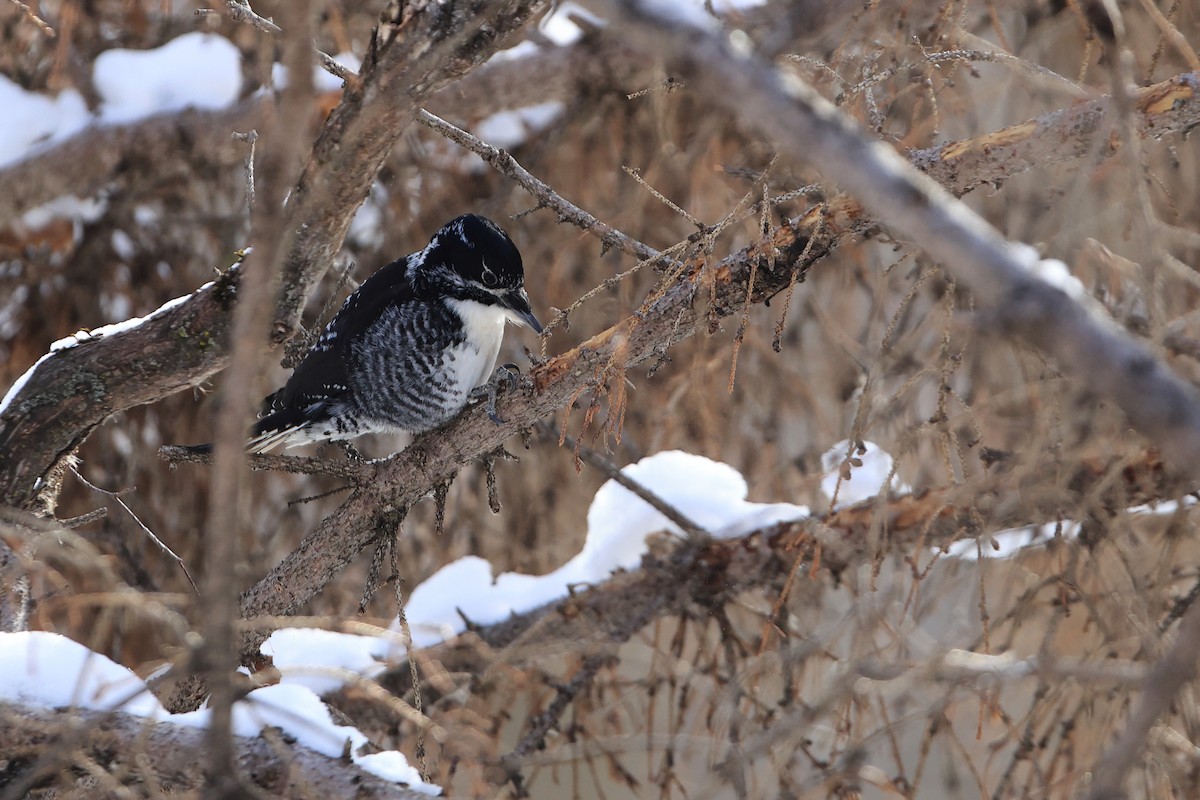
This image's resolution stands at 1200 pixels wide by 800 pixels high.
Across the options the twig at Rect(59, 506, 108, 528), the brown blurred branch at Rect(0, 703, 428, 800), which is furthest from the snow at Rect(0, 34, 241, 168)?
the brown blurred branch at Rect(0, 703, 428, 800)

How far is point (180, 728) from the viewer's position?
2.03 meters

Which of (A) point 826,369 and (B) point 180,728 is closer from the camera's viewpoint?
(B) point 180,728

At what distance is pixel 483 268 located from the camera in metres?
3.41

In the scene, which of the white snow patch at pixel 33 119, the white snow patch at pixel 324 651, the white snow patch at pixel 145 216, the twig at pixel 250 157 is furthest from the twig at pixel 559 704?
the white snow patch at pixel 33 119

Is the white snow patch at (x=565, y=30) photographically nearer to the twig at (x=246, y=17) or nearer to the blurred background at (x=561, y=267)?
the blurred background at (x=561, y=267)

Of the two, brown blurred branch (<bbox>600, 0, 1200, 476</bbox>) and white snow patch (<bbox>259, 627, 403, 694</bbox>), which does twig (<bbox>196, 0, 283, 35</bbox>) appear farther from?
brown blurred branch (<bbox>600, 0, 1200, 476</bbox>)

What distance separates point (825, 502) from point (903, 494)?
0.63 m

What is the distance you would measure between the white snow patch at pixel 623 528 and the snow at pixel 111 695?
1094 mm

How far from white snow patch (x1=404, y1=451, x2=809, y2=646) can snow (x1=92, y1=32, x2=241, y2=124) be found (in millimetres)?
2392

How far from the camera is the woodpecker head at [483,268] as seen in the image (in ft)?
11.2

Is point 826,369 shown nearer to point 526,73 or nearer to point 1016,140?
point 526,73

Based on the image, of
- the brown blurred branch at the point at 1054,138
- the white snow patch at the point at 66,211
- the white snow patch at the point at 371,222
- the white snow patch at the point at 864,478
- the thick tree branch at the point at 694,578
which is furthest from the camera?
the white snow patch at the point at 371,222

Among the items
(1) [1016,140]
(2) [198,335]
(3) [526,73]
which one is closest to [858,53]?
(1) [1016,140]

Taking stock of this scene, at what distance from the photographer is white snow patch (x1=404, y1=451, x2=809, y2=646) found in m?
3.26
